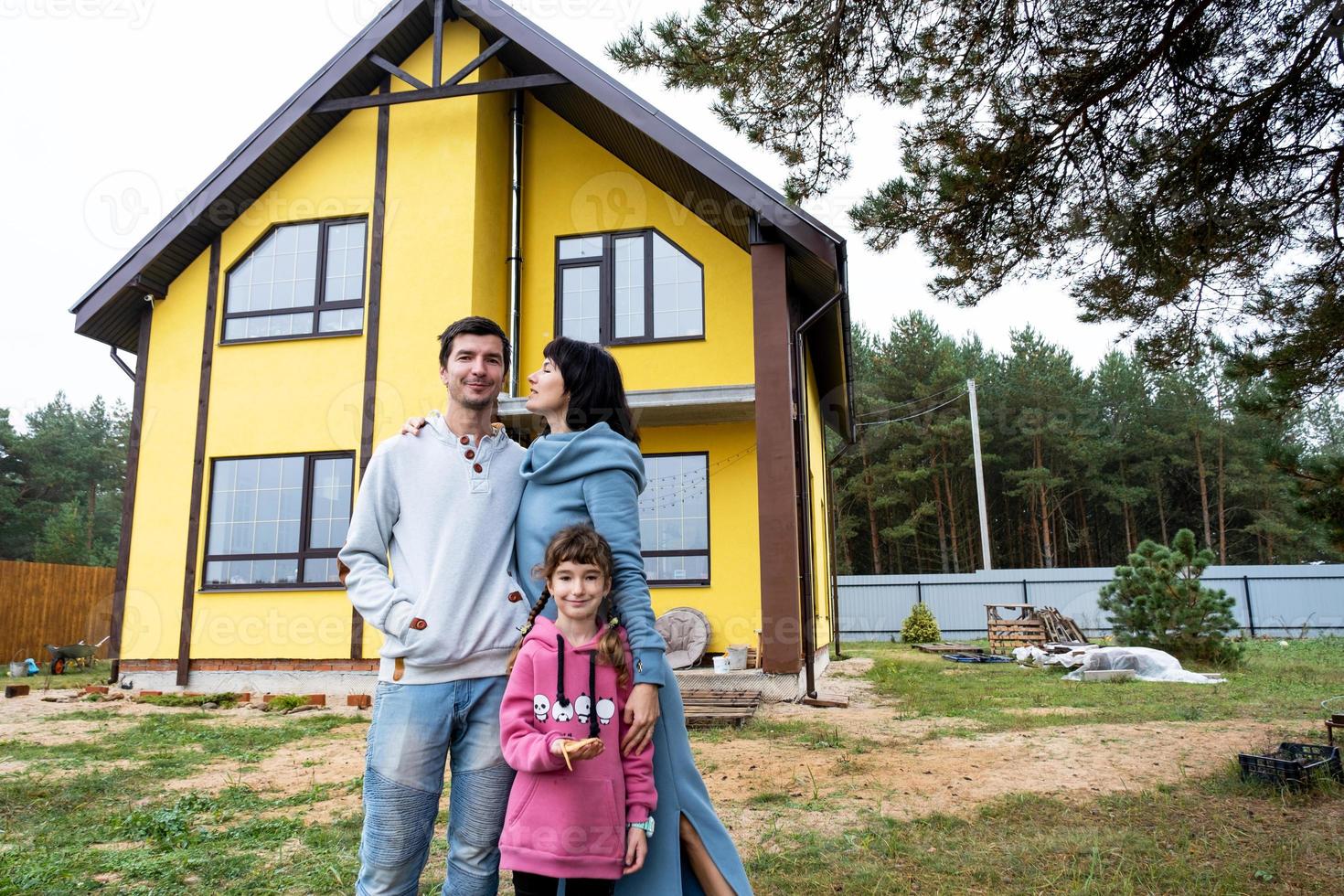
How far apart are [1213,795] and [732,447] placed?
21.1ft

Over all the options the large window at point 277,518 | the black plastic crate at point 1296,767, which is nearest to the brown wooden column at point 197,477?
the large window at point 277,518

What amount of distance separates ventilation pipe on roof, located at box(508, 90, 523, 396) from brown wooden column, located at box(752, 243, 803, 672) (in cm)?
332

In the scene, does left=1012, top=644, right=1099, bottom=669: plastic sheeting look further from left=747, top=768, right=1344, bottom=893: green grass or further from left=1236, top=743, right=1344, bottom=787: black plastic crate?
left=747, top=768, right=1344, bottom=893: green grass

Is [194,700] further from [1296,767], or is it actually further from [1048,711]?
[1296,767]

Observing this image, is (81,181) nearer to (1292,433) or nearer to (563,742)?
(563,742)

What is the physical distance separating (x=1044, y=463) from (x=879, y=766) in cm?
3117

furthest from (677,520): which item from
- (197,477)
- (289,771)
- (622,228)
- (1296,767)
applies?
(1296,767)

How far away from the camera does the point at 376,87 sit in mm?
11359

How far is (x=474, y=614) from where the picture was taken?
2.17 m

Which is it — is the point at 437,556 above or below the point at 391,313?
below

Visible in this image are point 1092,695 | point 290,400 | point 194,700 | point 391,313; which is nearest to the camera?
point 1092,695

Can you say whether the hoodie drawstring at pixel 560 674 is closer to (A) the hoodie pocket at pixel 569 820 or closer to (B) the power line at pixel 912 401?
(A) the hoodie pocket at pixel 569 820

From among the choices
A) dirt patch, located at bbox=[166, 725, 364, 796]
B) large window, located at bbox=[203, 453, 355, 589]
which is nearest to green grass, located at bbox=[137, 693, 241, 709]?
large window, located at bbox=[203, 453, 355, 589]

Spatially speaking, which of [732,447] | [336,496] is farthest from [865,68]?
[336,496]
